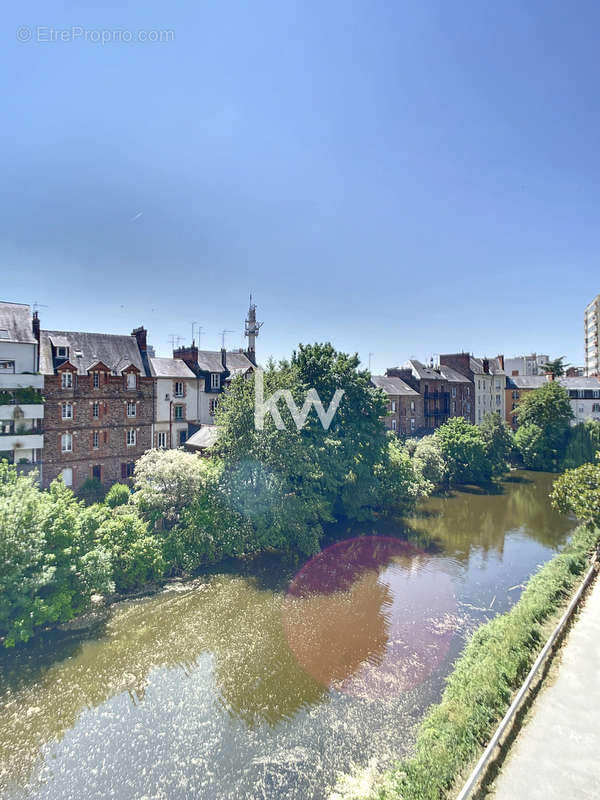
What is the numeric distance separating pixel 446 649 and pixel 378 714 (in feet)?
14.3

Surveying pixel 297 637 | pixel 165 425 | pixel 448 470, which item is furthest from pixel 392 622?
pixel 448 470

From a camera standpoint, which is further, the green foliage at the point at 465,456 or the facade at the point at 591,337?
the facade at the point at 591,337

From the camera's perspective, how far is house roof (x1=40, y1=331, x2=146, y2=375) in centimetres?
2933

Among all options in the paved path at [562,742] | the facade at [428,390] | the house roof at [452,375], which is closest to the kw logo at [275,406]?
the paved path at [562,742]

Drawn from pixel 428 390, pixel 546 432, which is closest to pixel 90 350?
pixel 428 390

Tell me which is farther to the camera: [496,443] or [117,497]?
[496,443]

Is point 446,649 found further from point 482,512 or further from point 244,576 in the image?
point 482,512

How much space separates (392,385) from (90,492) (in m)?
37.3

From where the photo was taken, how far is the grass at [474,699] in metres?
8.70

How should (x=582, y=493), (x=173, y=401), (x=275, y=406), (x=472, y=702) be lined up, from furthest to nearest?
(x=173, y=401) < (x=275, y=406) < (x=582, y=493) < (x=472, y=702)

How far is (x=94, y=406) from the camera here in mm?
30281

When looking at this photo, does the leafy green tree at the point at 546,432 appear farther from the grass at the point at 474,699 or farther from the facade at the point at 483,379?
the grass at the point at 474,699

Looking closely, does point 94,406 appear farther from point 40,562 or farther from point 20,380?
point 40,562

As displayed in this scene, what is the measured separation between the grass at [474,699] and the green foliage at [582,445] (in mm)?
35415
